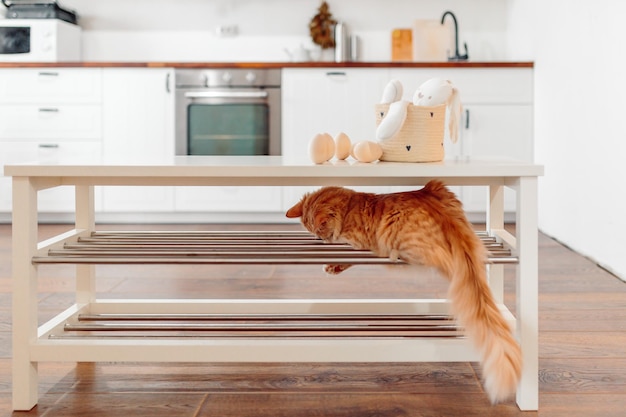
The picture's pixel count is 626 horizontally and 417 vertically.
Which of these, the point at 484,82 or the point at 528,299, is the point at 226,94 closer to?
the point at 484,82

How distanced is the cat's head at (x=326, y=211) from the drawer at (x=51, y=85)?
3126 millimetres

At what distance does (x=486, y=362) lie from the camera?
1372 mm

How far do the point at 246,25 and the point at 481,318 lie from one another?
3.90 meters

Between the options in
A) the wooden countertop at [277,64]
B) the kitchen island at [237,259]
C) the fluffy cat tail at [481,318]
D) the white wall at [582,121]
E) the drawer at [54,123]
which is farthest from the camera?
the drawer at [54,123]

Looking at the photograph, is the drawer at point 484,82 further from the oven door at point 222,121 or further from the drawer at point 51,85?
the drawer at point 51,85

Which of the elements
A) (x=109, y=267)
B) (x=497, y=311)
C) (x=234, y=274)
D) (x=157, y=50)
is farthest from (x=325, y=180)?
(x=157, y=50)

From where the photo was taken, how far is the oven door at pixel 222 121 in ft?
14.4

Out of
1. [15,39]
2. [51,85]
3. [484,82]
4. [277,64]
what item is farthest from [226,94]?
[484,82]

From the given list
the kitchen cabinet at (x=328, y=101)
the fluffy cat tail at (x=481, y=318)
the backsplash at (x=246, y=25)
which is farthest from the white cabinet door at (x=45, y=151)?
the fluffy cat tail at (x=481, y=318)

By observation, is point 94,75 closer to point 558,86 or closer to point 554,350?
point 558,86

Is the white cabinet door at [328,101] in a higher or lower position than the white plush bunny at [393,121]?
higher

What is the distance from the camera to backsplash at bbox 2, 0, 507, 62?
494 cm

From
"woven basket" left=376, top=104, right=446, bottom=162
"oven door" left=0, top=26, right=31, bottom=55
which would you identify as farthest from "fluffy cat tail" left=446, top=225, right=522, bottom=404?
"oven door" left=0, top=26, right=31, bottom=55

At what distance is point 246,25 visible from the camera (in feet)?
16.3
